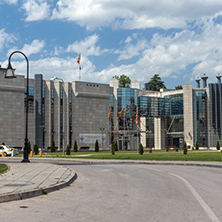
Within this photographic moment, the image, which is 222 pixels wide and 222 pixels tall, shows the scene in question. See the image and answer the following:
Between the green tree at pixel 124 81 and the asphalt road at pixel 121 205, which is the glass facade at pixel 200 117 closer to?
the green tree at pixel 124 81

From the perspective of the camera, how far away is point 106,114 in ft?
299

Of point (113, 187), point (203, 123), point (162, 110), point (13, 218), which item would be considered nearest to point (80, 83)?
point (162, 110)

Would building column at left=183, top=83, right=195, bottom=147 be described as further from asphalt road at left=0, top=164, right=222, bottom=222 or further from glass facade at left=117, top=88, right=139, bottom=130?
asphalt road at left=0, top=164, right=222, bottom=222

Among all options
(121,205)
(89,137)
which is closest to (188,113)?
(89,137)

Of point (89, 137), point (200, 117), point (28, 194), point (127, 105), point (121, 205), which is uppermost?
point (127, 105)

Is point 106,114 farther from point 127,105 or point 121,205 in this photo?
point 121,205

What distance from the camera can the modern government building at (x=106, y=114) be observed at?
78938mm

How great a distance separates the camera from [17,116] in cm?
7862

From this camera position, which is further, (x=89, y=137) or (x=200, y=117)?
(x=200, y=117)

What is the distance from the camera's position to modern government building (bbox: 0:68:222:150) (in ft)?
259

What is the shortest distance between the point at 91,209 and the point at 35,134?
244ft

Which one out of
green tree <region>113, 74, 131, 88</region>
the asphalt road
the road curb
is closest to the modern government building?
green tree <region>113, 74, 131, 88</region>

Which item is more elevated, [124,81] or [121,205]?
[124,81]

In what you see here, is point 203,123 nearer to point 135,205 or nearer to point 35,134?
point 35,134
